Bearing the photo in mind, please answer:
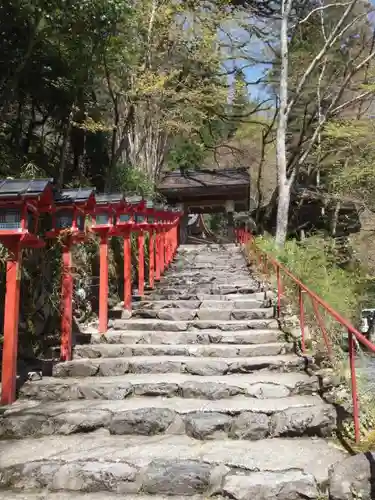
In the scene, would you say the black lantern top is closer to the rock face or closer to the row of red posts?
the row of red posts

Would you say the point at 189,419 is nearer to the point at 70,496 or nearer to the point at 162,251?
the point at 70,496

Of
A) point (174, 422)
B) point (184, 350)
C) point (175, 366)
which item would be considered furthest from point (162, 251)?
point (174, 422)

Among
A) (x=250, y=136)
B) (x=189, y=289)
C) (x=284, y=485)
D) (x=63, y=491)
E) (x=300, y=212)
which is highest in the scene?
(x=250, y=136)

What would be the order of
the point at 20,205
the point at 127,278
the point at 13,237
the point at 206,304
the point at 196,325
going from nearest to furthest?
the point at 20,205, the point at 13,237, the point at 196,325, the point at 127,278, the point at 206,304

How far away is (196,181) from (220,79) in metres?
4.49

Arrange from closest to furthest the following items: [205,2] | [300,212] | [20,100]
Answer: [20,100] < [205,2] < [300,212]

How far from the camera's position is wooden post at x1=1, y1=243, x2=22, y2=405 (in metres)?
4.72

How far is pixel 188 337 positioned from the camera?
6.48 metres

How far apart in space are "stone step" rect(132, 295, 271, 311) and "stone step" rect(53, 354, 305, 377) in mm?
2268

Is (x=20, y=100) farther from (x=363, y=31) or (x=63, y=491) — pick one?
(x=363, y=31)

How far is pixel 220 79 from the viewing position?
16953 mm

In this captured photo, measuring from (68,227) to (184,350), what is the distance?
7.27 ft

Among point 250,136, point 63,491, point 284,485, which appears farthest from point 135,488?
point 250,136

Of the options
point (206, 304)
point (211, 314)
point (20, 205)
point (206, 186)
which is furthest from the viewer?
point (206, 186)
